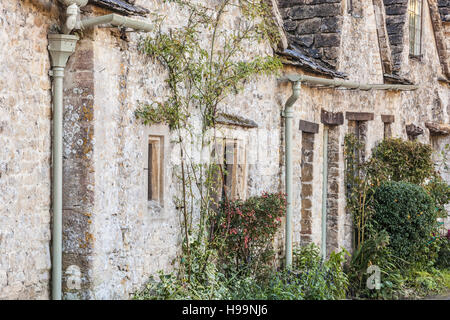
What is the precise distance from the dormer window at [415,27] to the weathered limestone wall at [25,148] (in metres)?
11.5

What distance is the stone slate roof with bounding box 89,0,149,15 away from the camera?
21.5 feet

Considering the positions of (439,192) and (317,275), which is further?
(439,192)

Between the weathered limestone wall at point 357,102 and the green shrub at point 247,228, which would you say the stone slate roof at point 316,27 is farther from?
the green shrub at point 247,228

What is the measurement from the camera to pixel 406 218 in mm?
12000

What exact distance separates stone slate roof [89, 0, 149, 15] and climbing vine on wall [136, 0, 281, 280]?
1.29ft

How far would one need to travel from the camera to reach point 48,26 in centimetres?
631

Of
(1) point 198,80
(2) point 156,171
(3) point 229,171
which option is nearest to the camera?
(2) point 156,171

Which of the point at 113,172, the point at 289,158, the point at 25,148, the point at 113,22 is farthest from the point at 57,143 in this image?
the point at 289,158

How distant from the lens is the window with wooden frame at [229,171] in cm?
877

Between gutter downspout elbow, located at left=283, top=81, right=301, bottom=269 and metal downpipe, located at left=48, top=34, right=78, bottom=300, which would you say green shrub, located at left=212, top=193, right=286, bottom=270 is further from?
metal downpipe, located at left=48, top=34, right=78, bottom=300

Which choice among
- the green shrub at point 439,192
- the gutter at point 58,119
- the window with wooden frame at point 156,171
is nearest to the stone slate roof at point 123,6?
the gutter at point 58,119

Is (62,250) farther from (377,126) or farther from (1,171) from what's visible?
(377,126)

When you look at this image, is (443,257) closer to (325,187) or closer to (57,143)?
(325,187)

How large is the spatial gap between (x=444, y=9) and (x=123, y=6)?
46.3 ft
